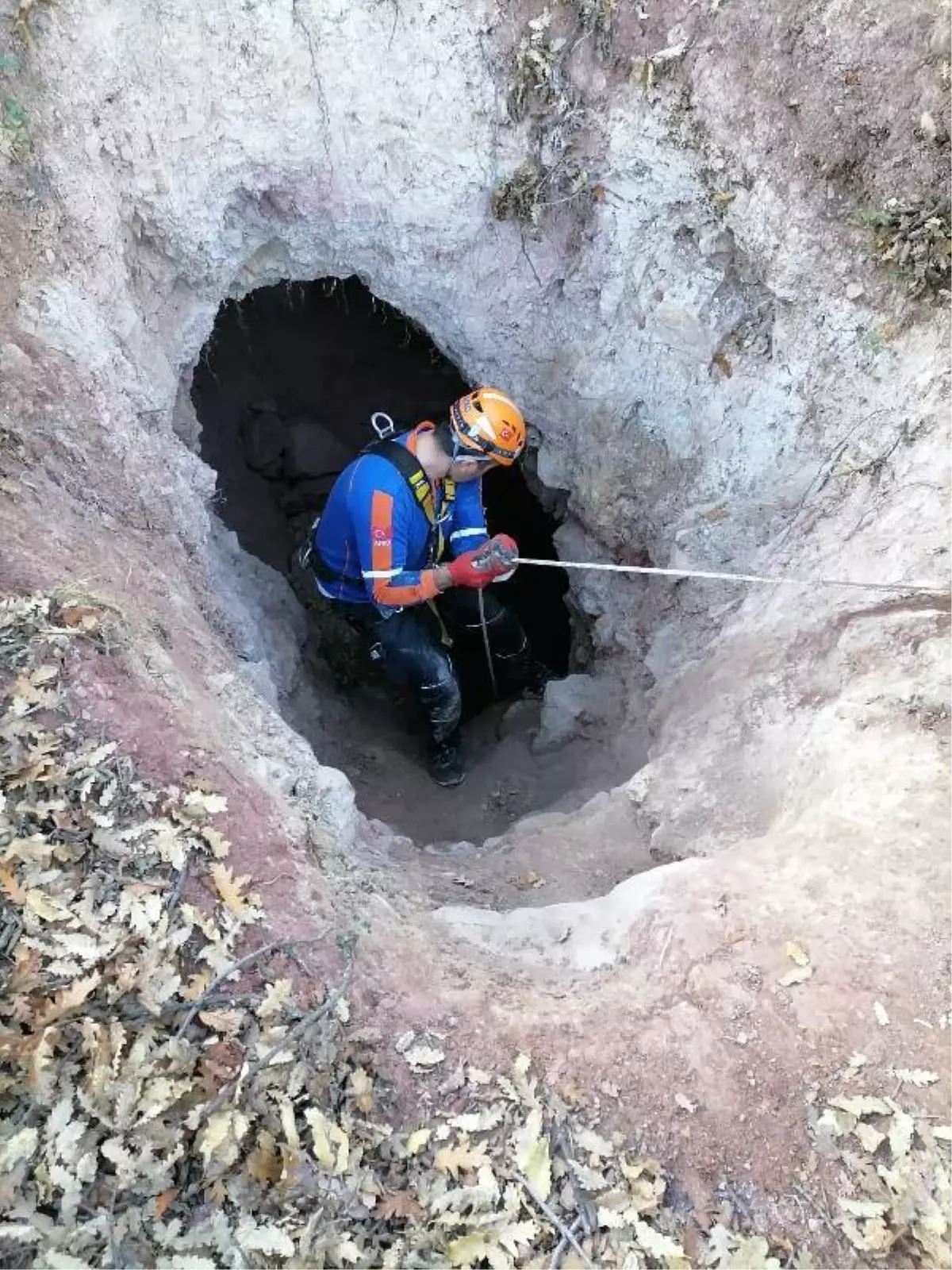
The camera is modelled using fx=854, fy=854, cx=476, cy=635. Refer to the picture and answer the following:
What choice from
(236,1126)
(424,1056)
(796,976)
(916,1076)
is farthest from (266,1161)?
(916,1076)

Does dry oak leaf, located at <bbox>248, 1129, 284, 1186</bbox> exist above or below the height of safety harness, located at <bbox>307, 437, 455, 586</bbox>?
below

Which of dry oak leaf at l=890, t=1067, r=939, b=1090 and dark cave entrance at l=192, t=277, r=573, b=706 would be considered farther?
dark cave entrance at l=192, t=277, r=573, b=706

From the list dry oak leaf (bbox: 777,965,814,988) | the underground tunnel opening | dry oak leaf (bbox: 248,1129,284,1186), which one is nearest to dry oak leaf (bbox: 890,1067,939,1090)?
dry oak leaf (bbox: 777,965,814,988)

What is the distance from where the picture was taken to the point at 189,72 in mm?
5707

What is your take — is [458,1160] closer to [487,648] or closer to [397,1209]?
[397,1209]

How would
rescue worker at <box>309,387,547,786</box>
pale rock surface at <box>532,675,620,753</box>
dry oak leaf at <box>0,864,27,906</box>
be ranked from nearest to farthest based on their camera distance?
dry oak leaf at <box>0,864,27,906</box> → rescue worker at <box>309,387,547,786</box> → pale rock surface at <box>532,675,620,753</box>

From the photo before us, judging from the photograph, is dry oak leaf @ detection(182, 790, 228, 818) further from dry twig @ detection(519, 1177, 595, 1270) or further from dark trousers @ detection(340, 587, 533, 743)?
dark trousers @ detection(340, 587, 533, 743)

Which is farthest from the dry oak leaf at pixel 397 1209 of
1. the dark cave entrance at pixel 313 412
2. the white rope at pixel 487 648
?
the dark cave entrance at pixel 313 412

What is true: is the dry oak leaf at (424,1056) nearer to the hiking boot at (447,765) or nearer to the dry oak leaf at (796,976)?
the dry oak leaf at (796,976)

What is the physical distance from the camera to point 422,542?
6.32m

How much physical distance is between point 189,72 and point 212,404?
12.6 feet

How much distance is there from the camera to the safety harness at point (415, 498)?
236 inches

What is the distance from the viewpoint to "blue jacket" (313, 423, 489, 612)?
593 cm

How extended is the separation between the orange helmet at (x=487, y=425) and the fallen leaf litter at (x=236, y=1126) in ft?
11.2
